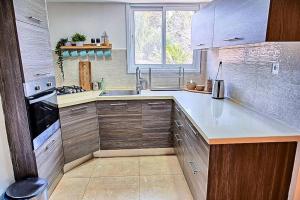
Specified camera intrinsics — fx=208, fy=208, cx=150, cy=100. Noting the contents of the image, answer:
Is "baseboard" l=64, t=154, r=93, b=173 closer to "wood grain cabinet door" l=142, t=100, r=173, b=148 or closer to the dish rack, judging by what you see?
"wood grain cabinet door" l=142, t=100, r=173, b=148

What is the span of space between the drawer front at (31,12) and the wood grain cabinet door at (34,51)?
0.05m

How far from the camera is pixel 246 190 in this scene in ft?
4.85


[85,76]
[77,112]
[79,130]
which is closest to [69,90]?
[85,76]

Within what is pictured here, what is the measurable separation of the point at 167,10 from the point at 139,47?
27.3 inches

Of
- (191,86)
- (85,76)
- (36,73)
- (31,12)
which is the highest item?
(31,12)

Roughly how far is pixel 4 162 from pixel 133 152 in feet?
5.05

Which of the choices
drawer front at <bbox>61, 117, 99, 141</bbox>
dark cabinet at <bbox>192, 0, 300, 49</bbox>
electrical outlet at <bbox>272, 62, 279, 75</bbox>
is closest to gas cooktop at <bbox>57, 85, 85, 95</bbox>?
drawer front at <bbox>61, 117, 99, 141</bbox>

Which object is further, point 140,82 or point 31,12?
point 140,82

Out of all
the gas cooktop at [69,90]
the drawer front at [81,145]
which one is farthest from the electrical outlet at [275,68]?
the gas cooktop at [69,90]

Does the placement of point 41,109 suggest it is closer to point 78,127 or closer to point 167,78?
point 78,127

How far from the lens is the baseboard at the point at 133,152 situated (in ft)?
9.45

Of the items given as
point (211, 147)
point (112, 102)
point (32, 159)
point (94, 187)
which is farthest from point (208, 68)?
point (32, 159)

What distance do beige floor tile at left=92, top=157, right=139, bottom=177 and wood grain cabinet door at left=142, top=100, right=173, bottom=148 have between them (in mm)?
292

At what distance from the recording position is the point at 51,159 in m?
2.13
